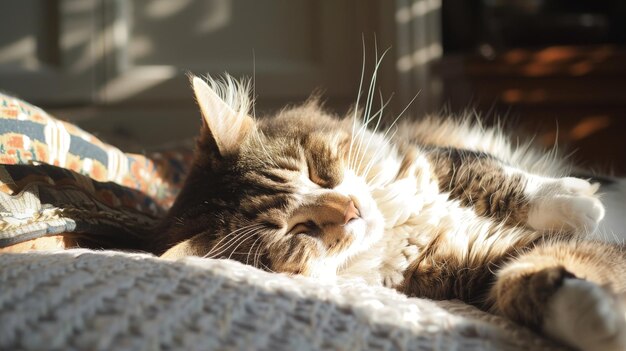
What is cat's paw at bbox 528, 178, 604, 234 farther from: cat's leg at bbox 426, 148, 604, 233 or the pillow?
the pillow

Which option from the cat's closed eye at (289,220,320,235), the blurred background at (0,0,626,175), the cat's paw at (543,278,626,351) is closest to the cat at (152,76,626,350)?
the cat's closed eye at (289,220,320,235)

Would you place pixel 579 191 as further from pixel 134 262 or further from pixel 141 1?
pixel 141 1

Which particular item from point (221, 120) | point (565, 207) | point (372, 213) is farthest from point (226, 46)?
point (565, 207)

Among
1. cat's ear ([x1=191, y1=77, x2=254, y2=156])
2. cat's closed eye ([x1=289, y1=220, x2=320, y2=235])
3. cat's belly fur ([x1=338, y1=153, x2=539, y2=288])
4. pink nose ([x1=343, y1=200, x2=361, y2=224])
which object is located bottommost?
cat's belly fur ([x1=338, y1=153, x2=539, y2=288])

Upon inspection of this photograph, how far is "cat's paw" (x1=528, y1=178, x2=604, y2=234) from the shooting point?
1122mm

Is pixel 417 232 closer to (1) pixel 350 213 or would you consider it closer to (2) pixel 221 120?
(1) pixel 350 213

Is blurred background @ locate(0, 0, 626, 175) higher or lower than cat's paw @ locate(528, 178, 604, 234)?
higher

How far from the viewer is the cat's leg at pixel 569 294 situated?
712mm

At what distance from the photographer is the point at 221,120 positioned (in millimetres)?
1204

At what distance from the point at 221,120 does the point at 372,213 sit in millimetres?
382

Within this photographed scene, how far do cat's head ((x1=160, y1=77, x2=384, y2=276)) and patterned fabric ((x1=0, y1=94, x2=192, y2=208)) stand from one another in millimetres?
314

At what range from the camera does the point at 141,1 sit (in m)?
2.75

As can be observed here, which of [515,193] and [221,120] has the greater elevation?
[221,120]

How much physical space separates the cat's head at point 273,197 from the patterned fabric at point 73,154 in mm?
314
